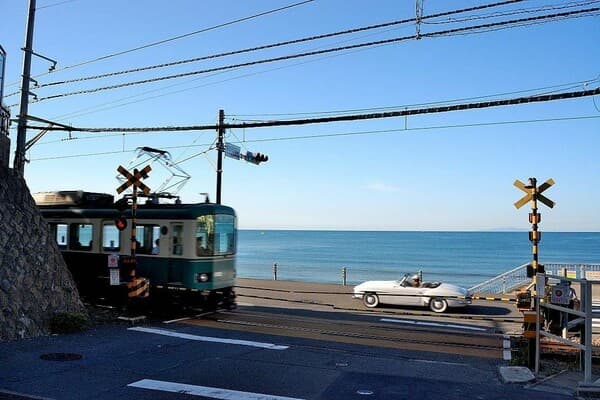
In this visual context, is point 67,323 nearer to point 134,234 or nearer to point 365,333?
point 134,234

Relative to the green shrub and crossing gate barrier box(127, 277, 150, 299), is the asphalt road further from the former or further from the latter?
crossing gate barrier box(127, 277, 150, 299)

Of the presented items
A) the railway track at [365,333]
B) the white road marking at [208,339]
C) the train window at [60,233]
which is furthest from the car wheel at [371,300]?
the train window at [60,233]

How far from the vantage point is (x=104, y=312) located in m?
14.8

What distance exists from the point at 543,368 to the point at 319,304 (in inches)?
409

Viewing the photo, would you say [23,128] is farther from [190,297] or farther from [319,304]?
[319,304]

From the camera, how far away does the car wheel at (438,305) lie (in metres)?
17.6

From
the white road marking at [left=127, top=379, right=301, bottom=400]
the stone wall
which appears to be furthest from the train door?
the white road marking at [left=127, top=379, right=301, bottom=400]

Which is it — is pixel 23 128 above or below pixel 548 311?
above

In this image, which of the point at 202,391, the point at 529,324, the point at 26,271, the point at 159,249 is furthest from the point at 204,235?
the point at 529,324

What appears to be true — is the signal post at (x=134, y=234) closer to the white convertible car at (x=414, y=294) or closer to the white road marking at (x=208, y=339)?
the white road marking at (x=208, y=339)

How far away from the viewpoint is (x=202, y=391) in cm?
753

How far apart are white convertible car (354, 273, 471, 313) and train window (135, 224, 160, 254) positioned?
7571 mm

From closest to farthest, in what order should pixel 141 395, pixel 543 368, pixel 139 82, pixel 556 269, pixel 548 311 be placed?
pixel 141 395 → pixel 543 368 → pixel 548 311 → pixel 139 82 → pixel 556 269

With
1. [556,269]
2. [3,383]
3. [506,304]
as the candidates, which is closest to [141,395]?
[3,383]
